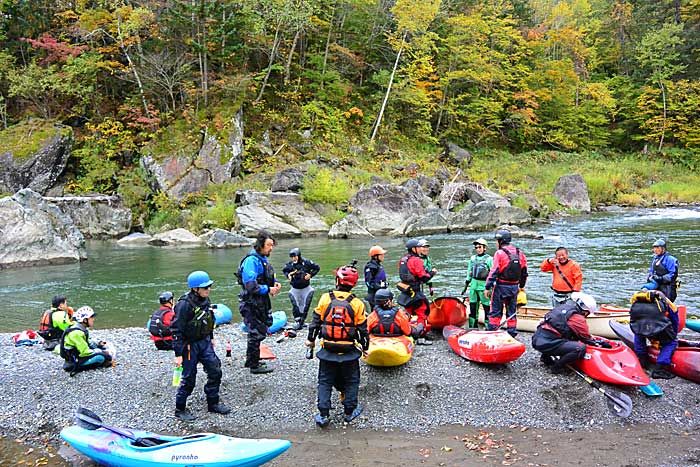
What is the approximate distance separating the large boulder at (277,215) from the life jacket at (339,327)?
57.2 ft

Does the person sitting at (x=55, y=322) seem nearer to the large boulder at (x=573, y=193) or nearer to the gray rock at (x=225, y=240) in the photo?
the gray rock at (x=225, y=240)

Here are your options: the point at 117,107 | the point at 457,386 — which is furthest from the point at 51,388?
the point at 117,107

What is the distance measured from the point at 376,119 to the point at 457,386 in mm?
30025

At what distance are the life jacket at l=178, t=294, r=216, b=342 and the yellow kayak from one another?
6.91 feet

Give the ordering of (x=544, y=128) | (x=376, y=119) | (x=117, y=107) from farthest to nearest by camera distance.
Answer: (x=544, y=128), (x=376, y=119), (x=117, y=107)

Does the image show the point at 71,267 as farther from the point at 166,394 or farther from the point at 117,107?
the point at 117,107

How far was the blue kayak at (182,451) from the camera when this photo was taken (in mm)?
4562

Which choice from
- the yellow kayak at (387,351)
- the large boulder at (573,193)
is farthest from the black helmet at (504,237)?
the large boulder at (573,193)

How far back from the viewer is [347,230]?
22438 millimetres

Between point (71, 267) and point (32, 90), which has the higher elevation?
point (32, 90)

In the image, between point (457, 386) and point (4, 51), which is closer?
point (457, 386)

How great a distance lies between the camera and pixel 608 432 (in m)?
5.38

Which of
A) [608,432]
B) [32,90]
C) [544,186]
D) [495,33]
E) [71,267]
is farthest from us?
[495,33]

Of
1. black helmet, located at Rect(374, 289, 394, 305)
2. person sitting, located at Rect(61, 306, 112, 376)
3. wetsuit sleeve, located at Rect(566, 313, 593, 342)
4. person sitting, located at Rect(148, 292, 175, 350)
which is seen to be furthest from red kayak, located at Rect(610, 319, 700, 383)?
person sitting, located at Rect(61, 306, 112, 376)
